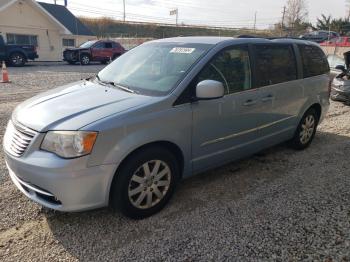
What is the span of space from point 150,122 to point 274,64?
2.28 metres

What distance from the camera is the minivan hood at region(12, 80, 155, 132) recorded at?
9.75 ft

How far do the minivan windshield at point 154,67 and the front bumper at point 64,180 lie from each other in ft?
3.44

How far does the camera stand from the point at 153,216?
3.43 metres

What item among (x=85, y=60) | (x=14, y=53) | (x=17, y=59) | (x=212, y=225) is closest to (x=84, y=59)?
(x=85, y=60)

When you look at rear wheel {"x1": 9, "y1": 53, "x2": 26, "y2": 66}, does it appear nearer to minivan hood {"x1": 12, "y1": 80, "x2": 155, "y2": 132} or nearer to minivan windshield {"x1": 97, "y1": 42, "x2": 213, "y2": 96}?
minivan windshield {"x1": 97, "y1": 42, "x2": 213, "y2": 96}

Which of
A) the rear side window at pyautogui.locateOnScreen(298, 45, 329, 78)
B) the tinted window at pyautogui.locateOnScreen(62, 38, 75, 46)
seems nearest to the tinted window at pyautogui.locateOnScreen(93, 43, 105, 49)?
the tinted window at pyautogui.locateOnScreen(62, 38, 75, 46)

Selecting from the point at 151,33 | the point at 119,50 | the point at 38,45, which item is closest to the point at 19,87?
the point at 119,50

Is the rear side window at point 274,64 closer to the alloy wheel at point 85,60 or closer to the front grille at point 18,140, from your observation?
the front grille at point 18,140

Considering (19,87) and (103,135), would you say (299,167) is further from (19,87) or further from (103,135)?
(19,87)

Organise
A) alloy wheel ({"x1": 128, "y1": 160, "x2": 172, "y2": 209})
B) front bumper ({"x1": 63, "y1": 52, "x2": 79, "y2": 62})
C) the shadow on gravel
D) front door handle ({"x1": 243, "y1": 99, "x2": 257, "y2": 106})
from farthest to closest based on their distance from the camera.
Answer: front bumper ({"x1": 63, "y1": 52, "x2": 79, "y2": 62}) < front door handle ({"x1": 243, "y1": 99, "x2": 257, "y2": 106}) < alloy wheel ({"x1": 128, "y1": 160, "x2": 172, "y2": 209}) < the shadow on gravel

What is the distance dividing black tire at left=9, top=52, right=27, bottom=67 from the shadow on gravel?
18.6 meters

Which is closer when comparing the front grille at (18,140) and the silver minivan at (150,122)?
the silver minivan at (150,122)

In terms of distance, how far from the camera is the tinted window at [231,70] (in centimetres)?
373

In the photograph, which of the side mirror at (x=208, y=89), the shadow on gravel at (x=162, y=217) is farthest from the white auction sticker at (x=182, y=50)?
the shadow on gravel at (x=162, y=217)
